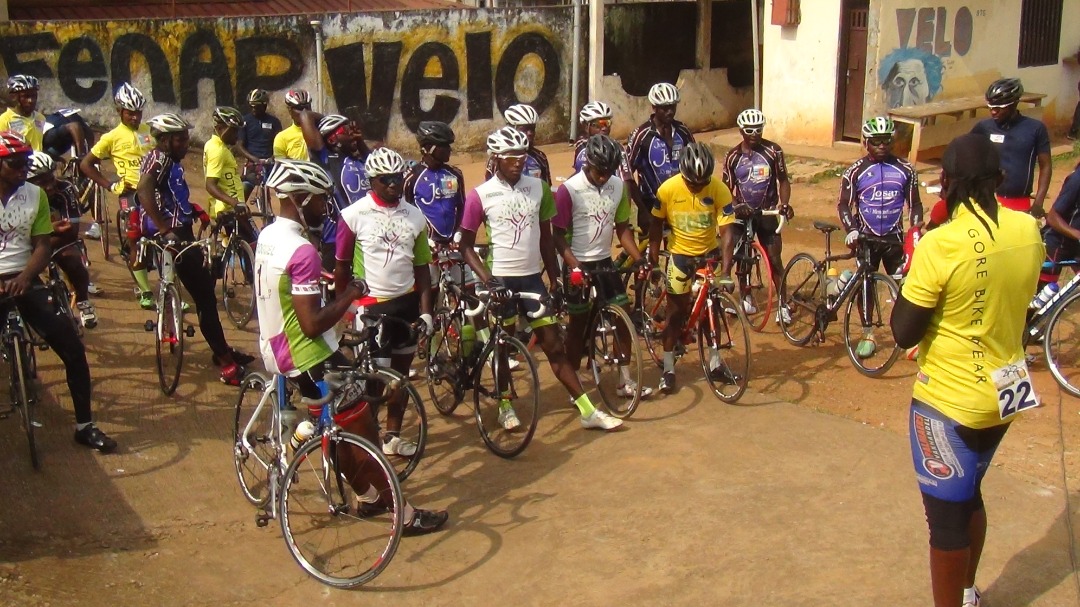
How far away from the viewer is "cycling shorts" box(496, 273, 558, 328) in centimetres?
758

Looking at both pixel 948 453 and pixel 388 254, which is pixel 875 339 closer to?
pixel 388 254

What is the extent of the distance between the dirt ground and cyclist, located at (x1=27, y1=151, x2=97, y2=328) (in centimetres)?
89

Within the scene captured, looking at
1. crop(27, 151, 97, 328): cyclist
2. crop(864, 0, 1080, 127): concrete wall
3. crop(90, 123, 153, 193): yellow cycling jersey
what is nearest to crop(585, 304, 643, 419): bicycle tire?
crop(27, 151, 97, 328): cyclist

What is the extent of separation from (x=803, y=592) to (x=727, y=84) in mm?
16794

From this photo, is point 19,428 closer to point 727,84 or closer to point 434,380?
point 434,380

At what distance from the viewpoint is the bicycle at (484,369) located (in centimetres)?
738

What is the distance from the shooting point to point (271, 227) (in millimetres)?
5605

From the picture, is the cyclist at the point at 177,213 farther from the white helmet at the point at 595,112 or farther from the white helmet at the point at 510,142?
the white helmet at the point at 595,112

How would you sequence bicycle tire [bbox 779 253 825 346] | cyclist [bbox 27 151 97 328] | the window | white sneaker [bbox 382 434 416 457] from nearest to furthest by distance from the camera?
white sneaker [bbox 382 434 416 457] < cyclist [bbox 27 151 97 328] < bicycle tire [bbox 779 253 825 346] < the window

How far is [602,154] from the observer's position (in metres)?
7.89

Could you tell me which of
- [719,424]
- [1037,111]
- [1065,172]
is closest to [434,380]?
[719,424]

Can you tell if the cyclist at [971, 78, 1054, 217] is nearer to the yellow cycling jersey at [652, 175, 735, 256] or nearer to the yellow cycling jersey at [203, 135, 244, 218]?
the yellow cycling jersey at [652, 175, 735, 256]

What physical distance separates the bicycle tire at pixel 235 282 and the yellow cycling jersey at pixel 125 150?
1.05m

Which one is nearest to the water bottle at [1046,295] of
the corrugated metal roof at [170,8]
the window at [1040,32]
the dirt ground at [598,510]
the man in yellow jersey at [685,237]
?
the dirt ground at [598,510]
